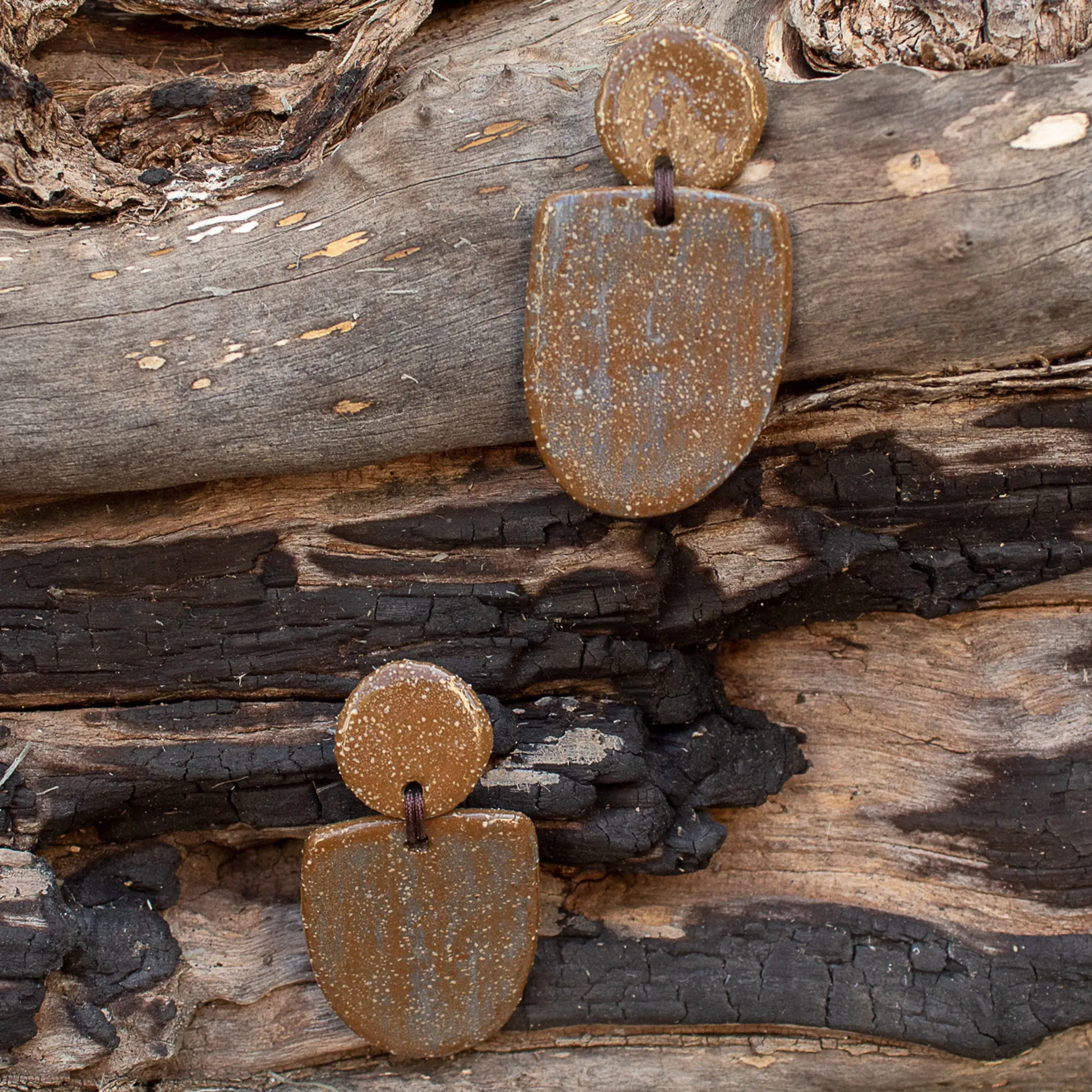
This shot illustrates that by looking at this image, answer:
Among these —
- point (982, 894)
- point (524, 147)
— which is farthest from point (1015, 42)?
point (982, 894)

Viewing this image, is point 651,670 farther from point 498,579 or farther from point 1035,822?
point 1035,822

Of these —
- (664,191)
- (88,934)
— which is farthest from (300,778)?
(664,191)

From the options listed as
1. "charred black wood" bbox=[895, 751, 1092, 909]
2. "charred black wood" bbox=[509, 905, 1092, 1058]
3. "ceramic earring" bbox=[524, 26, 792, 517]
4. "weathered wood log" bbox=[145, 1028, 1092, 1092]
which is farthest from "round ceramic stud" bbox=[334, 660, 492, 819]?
"charred black wood" bbox=[895, 751, 1092, 909]

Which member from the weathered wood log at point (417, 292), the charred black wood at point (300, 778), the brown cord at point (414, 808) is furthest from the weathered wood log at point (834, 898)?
the weathered wood log at point (417, 292)

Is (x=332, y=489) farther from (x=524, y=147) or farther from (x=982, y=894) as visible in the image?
(x=982, y=894)

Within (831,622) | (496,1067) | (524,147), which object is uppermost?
(524,147)

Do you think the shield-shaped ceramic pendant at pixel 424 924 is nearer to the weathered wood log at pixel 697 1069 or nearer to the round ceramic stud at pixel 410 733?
the round ceramic stud at pixel 410 733
